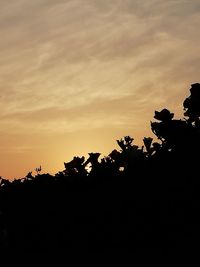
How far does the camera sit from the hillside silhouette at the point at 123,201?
3.79 meters

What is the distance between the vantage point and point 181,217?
3734 mm

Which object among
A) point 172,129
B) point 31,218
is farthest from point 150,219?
point 31,218

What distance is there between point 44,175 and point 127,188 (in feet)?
6.68

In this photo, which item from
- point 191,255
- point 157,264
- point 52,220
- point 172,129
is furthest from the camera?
point 52,220

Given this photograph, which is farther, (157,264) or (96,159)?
(96,159)

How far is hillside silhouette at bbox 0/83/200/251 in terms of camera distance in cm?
379

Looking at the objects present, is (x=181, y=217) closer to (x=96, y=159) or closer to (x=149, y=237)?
(x=149, y=237)

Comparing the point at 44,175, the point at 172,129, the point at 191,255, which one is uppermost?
the point at 44,175

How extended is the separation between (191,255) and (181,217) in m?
0.32

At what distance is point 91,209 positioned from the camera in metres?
4.73

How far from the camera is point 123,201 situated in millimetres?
4406

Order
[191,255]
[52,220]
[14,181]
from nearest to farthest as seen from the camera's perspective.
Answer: [191,255]
[52,220]
[14,181]

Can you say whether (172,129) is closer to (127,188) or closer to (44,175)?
(127,188)

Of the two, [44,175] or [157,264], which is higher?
[44,175]
